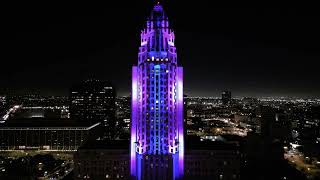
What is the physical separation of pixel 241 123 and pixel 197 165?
4144 inches

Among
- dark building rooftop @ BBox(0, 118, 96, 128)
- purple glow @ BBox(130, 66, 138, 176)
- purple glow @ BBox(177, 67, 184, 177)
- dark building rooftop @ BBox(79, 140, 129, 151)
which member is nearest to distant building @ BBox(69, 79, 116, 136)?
dark building rooftop @ BBox(0, 118, 96, 128)

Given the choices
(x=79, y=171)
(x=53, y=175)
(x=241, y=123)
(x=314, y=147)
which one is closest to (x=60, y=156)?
(x=53, y=175)

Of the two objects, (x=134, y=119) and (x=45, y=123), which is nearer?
(x=134, y=119)

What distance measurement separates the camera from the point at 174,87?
2196 inches

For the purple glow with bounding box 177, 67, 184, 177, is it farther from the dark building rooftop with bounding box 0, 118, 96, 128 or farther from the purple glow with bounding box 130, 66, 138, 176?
the dark building rooftop with bounding box 0, 118, 96, 128

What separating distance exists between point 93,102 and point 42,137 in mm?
52633

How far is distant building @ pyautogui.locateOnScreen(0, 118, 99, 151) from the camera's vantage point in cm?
10219

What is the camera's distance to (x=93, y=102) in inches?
6068

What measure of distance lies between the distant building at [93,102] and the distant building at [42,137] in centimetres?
4290

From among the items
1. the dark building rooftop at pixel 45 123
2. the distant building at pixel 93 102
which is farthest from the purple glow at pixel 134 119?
the distant building at pixel 93 102

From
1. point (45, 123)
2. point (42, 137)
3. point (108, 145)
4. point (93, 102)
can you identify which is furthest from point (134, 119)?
point (93, 102)

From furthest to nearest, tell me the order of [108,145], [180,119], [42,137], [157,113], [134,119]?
[42,137]
[108,145]
[134,119]
[180,119]
[157,113]

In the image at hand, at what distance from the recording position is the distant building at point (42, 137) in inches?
4023

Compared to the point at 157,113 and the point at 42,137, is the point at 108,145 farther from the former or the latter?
the point at 42,137
